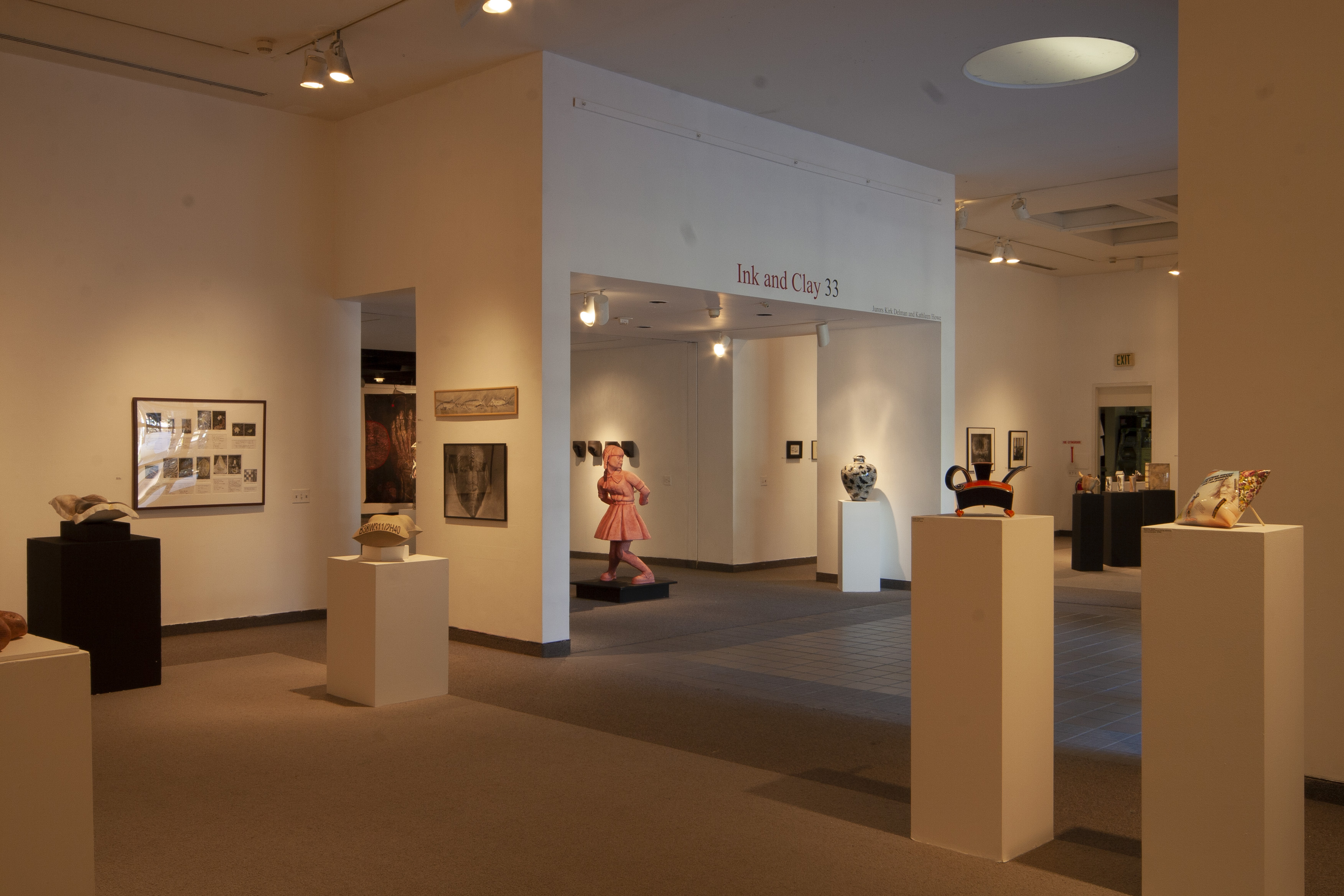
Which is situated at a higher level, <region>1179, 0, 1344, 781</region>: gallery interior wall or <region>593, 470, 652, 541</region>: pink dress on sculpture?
<region>1179, 0, 1344, 781</region>: gallery interior wall

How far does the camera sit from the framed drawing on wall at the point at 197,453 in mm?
8891

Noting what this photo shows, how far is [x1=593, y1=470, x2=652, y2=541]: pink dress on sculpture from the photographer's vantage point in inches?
465

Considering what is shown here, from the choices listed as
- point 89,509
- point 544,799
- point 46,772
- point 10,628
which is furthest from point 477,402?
point 46,772

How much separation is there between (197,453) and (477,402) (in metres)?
2.60

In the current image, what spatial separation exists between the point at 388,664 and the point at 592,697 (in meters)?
1.28

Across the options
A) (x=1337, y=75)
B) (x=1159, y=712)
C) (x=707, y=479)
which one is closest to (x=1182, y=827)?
(x=1159, y=712)

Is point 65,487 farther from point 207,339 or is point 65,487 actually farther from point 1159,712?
point 1159,712

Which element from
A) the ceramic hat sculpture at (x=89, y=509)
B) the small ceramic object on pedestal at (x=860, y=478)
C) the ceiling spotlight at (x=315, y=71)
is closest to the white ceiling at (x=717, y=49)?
the ceiling spotlight at (x=315, y=71)

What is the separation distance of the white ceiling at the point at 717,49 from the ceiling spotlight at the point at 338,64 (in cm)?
16

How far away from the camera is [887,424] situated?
12219 millimetres

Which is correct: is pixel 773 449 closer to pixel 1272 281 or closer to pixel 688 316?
pixel 688 316

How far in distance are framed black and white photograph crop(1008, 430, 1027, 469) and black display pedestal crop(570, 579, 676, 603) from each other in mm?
8178

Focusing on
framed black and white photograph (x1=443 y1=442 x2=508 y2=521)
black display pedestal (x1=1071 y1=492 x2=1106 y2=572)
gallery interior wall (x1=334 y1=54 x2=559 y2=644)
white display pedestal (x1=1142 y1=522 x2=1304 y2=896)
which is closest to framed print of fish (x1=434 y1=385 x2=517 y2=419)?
gallery interior wall (x1=334 y1=54 x2=559 y2=644)

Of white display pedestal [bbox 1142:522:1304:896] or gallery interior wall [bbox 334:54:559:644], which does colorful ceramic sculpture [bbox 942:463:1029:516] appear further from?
gallery interior wall [bbox 334:54:559:644]
